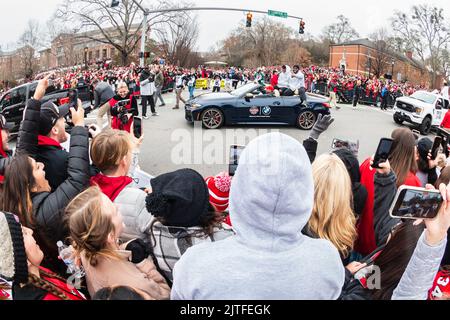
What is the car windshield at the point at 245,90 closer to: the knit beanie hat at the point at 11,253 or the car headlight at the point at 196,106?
the car headlight at the point at 196,106

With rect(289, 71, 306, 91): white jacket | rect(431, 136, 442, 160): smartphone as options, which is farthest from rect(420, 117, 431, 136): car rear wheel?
rect(431, 136, 442, 160): smartphone

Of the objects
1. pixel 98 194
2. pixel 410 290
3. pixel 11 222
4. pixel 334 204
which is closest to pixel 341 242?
pixel 334 204

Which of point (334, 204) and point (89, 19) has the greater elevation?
point (89, 19)

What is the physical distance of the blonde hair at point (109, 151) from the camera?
2887mm

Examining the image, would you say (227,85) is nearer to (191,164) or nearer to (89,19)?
(89,19)

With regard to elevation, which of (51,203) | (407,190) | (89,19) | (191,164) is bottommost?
(191,164)

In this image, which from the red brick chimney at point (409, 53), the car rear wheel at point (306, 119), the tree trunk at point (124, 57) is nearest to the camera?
the car rear wheel at point (306, 119)

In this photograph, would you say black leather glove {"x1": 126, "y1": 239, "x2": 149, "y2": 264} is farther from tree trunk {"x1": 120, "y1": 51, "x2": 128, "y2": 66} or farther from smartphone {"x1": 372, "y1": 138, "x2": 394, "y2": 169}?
tree trunk {"x1": 120, "y1": 51, "x2": 128, "y2": 66}

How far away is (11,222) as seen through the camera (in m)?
1.64

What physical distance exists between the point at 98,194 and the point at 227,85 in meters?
33.8

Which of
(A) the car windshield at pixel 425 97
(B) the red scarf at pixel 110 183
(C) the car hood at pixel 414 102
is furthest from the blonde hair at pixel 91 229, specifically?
(A) the car windshield at pixel 425 97

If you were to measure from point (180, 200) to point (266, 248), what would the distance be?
71 cm

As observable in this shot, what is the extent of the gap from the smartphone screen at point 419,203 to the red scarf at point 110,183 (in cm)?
185

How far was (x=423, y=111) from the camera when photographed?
14.4 metres
